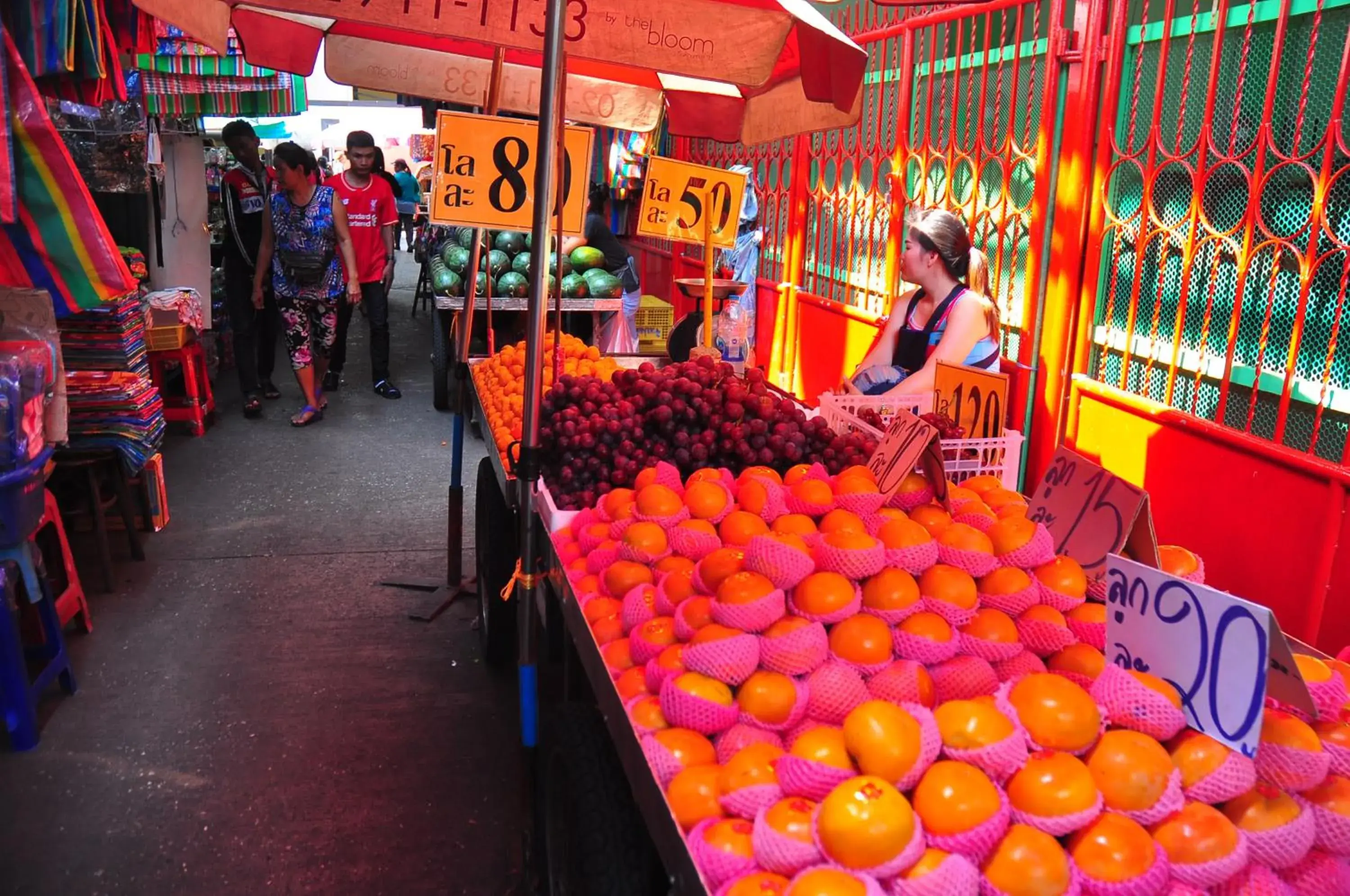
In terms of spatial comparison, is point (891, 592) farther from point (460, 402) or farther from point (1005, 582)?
point (460, 402)

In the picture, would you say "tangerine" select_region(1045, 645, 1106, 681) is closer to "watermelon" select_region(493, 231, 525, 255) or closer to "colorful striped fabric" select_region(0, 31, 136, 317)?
"colorful striped fabric" select_region(0, 31, 136, 317)

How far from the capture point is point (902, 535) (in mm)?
1913

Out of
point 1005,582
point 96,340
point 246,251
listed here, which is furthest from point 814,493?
point 246,251

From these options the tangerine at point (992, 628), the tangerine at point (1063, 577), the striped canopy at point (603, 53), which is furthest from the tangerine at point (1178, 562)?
the striped canopy at point (603, 53)

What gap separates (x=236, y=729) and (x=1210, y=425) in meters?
3.61

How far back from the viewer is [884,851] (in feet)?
4.16

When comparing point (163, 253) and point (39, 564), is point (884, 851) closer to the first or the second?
point (39, 564)

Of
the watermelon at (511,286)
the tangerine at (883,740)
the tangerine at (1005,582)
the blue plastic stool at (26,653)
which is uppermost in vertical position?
the watermelon at (511,286)

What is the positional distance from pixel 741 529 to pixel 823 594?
0.37 meters

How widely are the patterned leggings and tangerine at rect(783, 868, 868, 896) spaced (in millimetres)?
6917

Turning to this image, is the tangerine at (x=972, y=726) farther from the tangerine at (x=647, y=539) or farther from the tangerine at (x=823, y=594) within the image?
the tangerine at (x=647, y=539)

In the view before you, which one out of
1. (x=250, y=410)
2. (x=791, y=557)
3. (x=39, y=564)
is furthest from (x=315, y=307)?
(x=791, y=557)

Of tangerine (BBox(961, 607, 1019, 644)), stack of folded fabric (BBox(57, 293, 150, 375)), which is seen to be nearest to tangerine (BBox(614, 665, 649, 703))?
tangerine (BBox(961, 607, 1019, 644))

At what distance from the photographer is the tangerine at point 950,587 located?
181 cm
